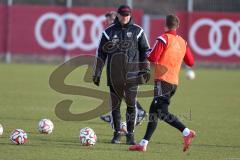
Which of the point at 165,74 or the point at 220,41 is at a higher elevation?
the point at 165,74

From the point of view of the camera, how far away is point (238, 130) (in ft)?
49.6

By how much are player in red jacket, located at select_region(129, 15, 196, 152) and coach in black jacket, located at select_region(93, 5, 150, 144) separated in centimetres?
87

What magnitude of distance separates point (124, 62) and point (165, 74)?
3.93 ft

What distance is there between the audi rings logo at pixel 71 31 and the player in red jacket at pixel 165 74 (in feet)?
74.4

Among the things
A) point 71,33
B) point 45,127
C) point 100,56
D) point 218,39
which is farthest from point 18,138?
point 218,39

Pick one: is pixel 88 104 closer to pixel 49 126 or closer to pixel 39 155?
pixel 49 126

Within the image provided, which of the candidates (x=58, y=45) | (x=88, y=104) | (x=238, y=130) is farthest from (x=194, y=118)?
(x=58, y=45)

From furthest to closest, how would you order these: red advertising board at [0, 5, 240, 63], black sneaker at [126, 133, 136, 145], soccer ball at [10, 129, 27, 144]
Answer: red advertising board at [0, 5, 240, 63] < black sneaker at [126, 133, 136, 145] < soccer ball at [10, 129, 27, 144]

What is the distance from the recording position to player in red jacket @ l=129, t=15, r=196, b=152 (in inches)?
465

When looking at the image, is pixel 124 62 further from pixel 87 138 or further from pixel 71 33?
pixel 71 33

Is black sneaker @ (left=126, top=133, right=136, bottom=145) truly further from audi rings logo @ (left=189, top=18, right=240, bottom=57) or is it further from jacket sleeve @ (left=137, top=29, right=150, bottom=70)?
audi rings logo @ (left=189, top=18, right=240, bottom=57)

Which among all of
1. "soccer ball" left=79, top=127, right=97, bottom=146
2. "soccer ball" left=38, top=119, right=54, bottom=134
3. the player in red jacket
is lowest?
"soccer ball" left=38, top=119, right=54, bottom=134

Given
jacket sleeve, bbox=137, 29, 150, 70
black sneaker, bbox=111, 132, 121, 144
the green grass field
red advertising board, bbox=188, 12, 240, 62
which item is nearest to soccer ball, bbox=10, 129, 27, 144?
the green grass field

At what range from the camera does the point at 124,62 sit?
12883 millimetres
